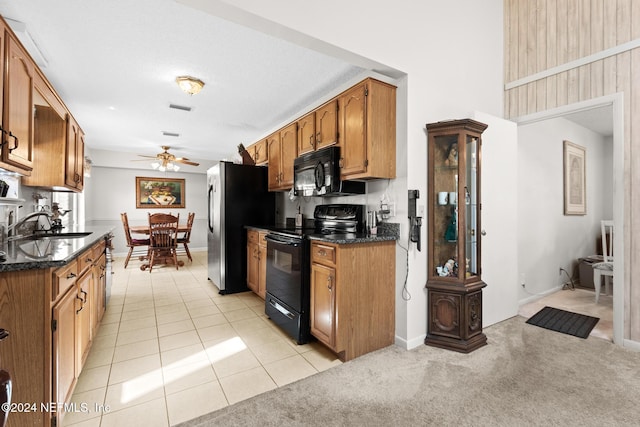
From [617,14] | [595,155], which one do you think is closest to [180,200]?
[617,14]

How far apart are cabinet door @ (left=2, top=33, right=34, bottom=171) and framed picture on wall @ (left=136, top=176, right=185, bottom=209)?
19.6 ft

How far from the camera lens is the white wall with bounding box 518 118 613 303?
11.8ft

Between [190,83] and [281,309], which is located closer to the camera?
[281,309]

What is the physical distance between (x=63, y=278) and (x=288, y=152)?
2.64m

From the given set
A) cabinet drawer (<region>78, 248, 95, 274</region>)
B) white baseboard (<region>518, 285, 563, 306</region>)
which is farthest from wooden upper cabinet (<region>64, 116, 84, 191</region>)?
white baseboard (<region>518, 285, 563, 306</region>)

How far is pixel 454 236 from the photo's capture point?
2502 millimetres

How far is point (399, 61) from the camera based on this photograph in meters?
2.36

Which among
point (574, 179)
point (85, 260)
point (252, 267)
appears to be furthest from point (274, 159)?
point (574, 179)

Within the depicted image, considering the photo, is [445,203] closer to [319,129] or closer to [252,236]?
[319,129]

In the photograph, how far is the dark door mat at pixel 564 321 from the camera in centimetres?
274

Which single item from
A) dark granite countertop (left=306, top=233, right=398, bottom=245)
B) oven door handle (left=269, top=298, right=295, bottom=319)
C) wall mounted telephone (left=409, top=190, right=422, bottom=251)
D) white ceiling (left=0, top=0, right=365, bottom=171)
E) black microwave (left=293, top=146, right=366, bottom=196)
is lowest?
oven door handle (left=269, top=298, right=295, bottom=319)

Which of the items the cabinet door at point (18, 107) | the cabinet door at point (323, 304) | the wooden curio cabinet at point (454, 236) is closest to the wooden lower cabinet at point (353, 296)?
the cabinet door at point (323, 304)

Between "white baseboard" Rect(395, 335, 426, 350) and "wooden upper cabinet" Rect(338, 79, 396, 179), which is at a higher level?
"wooden upper cabinet" Rect(338, 79, 396, 179)

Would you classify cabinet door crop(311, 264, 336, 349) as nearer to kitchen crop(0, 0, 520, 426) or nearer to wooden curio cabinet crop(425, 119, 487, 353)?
kitchen crop(0, 0, 520, 426)
